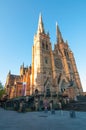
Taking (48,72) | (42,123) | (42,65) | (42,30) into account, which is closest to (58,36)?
(42,30)

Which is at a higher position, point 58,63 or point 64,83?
point 58,63

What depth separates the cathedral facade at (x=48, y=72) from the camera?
33500 mm

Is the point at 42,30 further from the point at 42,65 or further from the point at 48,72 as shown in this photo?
the point at 48,72

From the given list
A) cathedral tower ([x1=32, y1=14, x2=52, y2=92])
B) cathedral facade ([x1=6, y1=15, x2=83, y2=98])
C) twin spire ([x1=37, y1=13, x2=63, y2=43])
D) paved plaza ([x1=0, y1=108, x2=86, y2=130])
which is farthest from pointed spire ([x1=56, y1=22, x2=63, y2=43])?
paved plaza ([x1=0, y1=108, x2=86, y2=130])

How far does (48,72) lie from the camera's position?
122 feet

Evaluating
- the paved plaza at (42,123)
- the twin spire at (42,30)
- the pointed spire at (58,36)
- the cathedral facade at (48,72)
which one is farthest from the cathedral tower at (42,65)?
the paved plaza at (42,123)

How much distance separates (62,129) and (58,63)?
3756 cm

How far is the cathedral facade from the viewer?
3350 cm

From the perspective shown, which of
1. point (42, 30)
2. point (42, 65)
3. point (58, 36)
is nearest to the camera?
point (42, 65)

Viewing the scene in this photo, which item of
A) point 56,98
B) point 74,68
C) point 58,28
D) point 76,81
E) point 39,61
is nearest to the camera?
point 56,98

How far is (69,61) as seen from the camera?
151 ft

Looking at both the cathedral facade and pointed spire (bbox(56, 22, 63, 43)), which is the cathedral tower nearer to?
the cathedral facade

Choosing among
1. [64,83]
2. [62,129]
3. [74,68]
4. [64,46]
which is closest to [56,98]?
[64,83]

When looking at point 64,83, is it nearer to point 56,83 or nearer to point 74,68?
point 56,83
